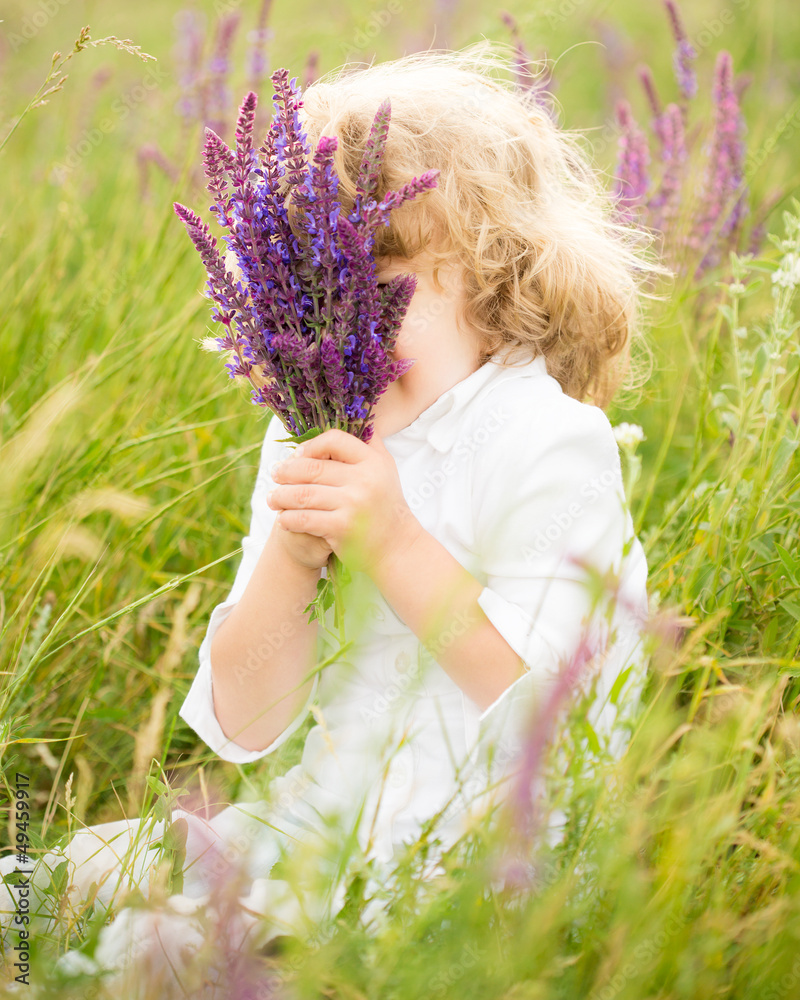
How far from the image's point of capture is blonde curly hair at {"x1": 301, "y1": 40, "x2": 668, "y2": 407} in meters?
1.39

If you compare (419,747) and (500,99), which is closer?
(419,747)

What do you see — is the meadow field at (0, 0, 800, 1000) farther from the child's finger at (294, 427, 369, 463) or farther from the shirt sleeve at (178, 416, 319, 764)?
the child's finger at (294, 427, 369, 463)

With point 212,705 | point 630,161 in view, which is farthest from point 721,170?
point 212,705

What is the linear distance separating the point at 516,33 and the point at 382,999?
2050 mm

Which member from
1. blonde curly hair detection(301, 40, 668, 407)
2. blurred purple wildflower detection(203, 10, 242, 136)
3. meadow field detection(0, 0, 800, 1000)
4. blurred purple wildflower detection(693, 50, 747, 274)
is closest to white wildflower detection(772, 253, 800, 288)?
meadow field detection(0, 0, 800, 1000)

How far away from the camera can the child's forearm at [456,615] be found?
1271 millimetres

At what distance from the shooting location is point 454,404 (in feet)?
4.67

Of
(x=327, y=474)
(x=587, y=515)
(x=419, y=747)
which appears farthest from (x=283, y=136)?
(x=419, y=747)

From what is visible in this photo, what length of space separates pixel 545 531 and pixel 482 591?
5.6 inches

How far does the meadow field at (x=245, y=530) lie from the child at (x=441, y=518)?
115 millimetres

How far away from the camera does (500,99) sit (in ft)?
5.12

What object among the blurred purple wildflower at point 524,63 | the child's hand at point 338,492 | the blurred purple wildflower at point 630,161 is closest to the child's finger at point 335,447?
the child's hand at point 338,492

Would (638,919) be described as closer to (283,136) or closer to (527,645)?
(527,645)

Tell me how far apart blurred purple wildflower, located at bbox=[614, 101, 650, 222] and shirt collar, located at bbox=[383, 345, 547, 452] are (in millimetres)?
992
